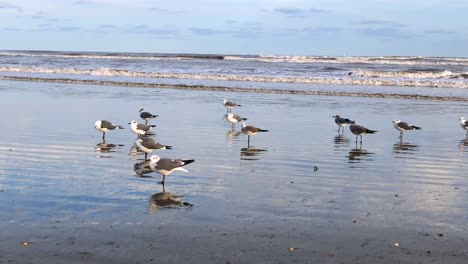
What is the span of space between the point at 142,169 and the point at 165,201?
8.42ft

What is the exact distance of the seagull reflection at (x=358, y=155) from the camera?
12755mm

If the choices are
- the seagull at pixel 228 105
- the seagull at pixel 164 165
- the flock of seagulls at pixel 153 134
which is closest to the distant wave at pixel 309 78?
the seagull at pixel 228 105

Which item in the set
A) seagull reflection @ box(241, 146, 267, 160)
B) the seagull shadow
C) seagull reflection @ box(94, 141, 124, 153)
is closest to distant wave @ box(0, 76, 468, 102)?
the seagull shadow

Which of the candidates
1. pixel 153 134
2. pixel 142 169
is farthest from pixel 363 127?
pixel 142 169

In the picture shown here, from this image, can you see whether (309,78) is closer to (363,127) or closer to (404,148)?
(363,127)

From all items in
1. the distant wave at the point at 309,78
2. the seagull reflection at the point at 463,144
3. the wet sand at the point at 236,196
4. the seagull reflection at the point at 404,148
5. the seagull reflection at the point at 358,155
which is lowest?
the seagull reflection at the point at 463,144

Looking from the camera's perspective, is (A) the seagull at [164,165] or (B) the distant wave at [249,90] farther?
(B) the distant wave at [249,90]

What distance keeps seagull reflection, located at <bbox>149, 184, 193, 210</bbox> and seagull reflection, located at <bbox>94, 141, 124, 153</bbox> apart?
4.40 meters

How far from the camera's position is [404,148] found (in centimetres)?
1461

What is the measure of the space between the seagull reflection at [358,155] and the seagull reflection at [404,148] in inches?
27.2

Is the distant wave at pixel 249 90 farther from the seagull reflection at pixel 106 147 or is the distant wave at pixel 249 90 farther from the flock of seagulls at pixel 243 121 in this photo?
the seagull reflection at pixel 106 147

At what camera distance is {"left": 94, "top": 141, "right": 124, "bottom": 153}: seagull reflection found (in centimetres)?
1320

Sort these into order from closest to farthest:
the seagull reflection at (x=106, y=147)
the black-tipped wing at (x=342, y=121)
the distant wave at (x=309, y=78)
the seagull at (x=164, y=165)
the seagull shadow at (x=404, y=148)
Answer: the seagull at (x=164, y=165) < the seagull reflection at (x=106, y=147) < the seagull shadow at (x=404, y=148) < the black-tipped wing at (x=342, y=121) < the distant wave at (x=309, y=78)

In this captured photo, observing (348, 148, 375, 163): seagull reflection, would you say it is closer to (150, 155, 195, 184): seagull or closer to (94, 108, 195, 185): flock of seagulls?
(94, 108, 195, 185): flock of seagulls
